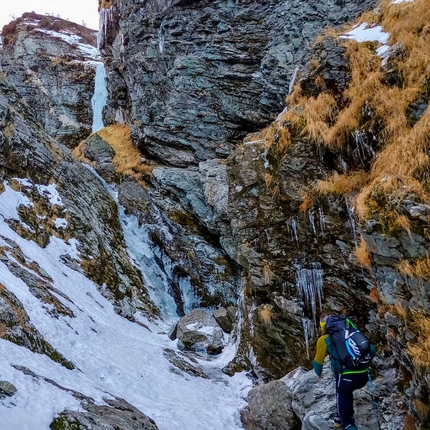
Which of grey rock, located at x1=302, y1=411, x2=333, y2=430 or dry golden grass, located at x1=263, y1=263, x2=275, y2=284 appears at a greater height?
dry golden grass, located at x1=263, y1=263, x2=275, y2=284

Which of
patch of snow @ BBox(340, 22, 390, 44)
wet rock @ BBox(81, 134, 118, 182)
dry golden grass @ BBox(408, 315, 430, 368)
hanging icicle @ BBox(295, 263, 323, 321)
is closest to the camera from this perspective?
dry golden grass @ BBox(408, 315, 430, 368)

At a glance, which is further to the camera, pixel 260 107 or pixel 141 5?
pixel 141 5

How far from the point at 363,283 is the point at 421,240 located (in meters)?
3.32

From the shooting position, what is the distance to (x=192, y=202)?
23641 mm

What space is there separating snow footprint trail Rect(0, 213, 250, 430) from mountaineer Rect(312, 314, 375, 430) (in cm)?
368

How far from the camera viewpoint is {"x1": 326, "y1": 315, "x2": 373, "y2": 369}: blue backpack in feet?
19.3

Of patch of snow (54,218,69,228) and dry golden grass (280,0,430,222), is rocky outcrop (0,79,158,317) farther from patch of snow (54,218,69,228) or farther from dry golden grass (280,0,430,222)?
dry golden grass (280,0,430,222)

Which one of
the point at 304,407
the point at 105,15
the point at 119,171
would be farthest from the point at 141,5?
the point at 304,407

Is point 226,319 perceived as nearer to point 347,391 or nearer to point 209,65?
point 347,391

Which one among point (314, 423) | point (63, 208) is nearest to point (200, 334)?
point (314, 423)

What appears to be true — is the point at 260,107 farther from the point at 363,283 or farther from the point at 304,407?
the point at 304,407

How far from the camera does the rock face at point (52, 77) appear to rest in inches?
1555

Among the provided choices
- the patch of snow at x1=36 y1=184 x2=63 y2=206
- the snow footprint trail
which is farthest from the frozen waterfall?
the snow footprint trail

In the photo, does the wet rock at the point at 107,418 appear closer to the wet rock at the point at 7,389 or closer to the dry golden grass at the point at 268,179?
the wet rock at the point at 7,389
